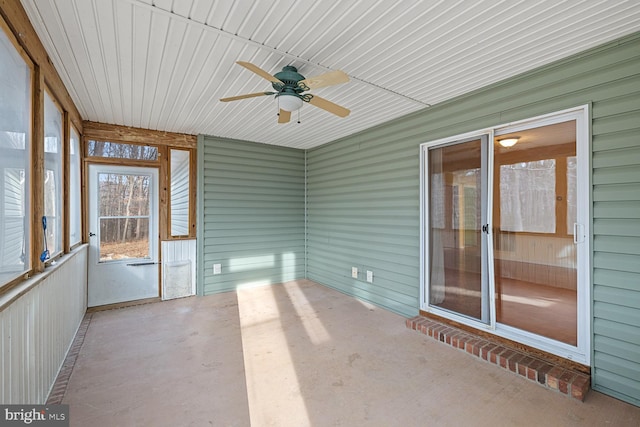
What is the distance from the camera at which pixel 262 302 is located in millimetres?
4336

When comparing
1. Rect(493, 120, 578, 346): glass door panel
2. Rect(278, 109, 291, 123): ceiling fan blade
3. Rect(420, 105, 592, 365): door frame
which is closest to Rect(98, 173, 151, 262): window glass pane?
Rect(278, 109, 291, 123): ceiling fan blade

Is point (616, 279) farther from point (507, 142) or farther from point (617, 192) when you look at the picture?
point (507, 142)

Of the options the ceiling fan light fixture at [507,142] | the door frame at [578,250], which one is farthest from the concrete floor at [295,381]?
the ceiling fan light fixture at [507,142]

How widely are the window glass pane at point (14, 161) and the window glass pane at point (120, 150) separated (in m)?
2.35

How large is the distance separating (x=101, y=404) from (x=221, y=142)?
3.75 metres

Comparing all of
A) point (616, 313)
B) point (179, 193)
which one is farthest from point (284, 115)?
point (616, 313)

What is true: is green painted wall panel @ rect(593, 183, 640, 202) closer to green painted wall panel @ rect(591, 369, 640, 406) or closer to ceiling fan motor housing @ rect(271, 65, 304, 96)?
green painted wall panel @ rect(591, 369, 640, 406)

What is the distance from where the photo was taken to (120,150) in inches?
164

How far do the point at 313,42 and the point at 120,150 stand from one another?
3.55 meters

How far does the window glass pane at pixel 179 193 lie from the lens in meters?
4.55

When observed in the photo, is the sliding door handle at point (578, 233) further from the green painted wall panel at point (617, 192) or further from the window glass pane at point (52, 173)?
the window glass pane at point (52, 173)

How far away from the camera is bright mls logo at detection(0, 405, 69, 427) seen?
4.77 feet

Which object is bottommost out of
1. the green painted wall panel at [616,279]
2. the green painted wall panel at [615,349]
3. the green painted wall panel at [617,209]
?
the green painted wall panel at [615,349]

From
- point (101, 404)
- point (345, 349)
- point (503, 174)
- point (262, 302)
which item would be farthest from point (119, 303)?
point (503, 174)
